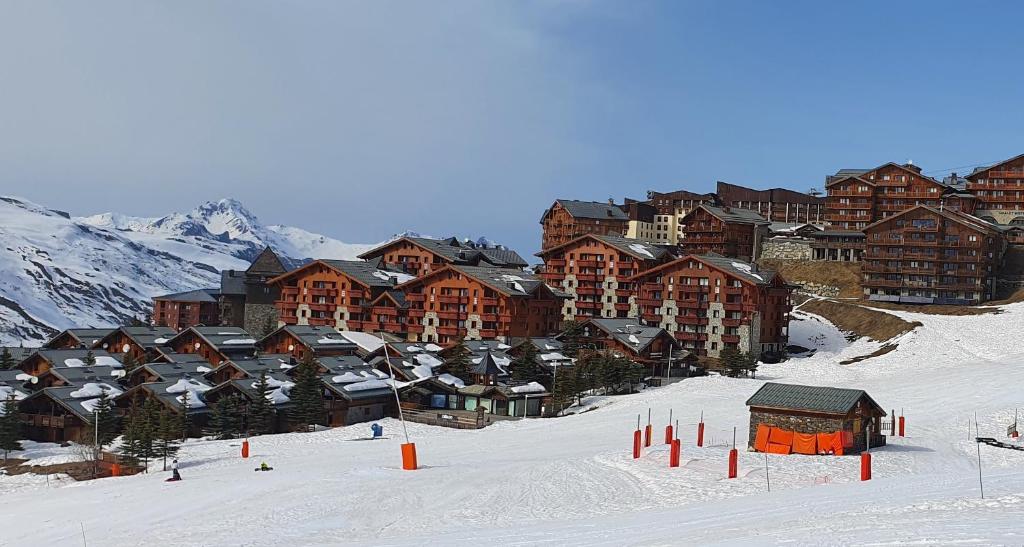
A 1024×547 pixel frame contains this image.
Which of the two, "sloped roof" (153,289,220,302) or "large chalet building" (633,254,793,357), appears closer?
"large chalet building" (633,254,793,357)

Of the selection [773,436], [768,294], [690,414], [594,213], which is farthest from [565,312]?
[773,436]

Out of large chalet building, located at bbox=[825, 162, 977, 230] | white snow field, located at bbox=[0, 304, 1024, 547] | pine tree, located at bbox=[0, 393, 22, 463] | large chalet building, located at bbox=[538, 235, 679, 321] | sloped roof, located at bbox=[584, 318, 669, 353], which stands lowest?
pine tree, located at bbox=[0, 393, 22, 463]

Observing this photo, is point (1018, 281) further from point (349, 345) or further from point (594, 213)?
point (349, 345)

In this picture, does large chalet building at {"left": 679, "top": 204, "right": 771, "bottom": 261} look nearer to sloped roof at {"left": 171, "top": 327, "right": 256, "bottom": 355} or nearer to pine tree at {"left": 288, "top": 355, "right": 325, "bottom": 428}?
sloped roof at {"left": 171, "top": 327, "right": 256, "bottom": 355}

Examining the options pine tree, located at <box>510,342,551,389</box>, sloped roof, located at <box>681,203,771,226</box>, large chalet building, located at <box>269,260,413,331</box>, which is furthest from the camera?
sloped roof, located at <box>681,203,771,226</box>

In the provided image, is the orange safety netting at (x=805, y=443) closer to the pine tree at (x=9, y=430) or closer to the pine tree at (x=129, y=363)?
the pine tree at (x=9, y=430)

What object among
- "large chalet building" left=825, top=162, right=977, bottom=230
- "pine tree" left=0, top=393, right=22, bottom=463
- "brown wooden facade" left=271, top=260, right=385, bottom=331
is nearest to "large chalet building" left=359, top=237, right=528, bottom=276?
"brown wooden facade" left=271, top=260, right=385, bottom=331

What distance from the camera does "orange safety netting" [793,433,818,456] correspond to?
42.6 meters

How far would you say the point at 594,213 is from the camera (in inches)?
5719

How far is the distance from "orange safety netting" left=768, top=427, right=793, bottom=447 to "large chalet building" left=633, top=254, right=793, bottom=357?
46352 millimetres

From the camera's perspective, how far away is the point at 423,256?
12175 centimetres

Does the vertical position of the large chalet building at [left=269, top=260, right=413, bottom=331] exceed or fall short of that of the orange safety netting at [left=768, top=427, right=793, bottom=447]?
it exceeds it

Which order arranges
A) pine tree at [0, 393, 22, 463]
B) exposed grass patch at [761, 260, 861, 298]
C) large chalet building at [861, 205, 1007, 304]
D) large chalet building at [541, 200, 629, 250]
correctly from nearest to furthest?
1. pine tree at [0, 393, 22, 463]
2. large chalet building at [861, 205, 1007, 304]
3. exposed grass patch at [761, 260, 861, 298]
4. large chalet building at [541, 200, 629, 250]

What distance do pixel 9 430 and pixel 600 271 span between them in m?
65.3
